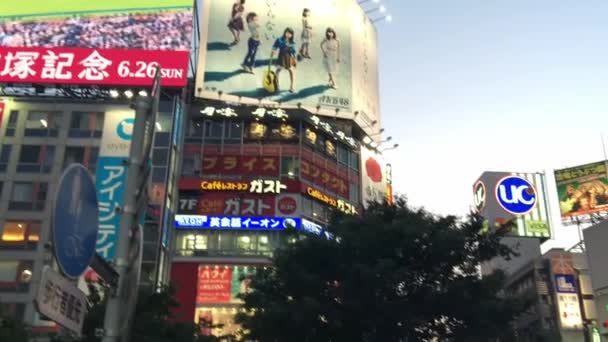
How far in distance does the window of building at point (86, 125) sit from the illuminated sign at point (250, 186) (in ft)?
31.7

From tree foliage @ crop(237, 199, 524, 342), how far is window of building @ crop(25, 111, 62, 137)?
111 feet

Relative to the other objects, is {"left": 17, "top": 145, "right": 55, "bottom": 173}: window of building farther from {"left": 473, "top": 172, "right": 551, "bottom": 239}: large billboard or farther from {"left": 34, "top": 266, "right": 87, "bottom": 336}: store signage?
{"left": 34, "top": 266, "right": 87, "bottom": 336}: store signage

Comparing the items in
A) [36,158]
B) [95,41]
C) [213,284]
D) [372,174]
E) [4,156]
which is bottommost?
[213,284]

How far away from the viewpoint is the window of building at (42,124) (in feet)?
157

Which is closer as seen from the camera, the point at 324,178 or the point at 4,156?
the point at 4,156

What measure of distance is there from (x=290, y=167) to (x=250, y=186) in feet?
13.2

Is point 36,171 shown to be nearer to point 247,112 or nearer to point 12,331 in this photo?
point 247,112

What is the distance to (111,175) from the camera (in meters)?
44.8

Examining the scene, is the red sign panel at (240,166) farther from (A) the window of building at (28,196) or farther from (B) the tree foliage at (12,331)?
(B) the tree foliage at (12,331)

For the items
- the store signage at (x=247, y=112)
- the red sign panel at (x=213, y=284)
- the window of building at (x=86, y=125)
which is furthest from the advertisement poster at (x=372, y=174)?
the window of building at (x=86, y=125)

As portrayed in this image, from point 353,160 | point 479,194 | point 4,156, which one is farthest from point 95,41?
point 479,194

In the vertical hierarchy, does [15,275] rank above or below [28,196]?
below

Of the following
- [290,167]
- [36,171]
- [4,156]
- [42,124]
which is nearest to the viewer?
[36,171]

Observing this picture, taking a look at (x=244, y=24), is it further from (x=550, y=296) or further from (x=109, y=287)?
(x=109, y=287)
